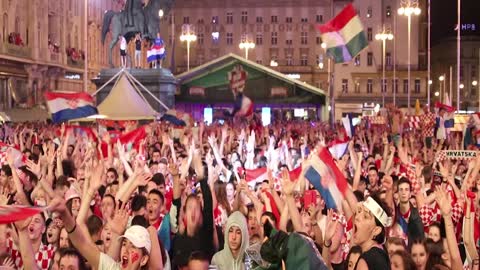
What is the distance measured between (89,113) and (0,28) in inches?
1228

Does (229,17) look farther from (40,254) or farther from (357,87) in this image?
(40,254)

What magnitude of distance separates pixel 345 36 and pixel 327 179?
15126 millimetres

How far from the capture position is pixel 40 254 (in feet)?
26.2

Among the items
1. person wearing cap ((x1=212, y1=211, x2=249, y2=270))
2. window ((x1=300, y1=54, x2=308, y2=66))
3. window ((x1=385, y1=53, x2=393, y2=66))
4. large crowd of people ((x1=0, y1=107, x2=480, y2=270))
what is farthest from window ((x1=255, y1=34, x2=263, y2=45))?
person wearing cap ((x1=212, y1=211, x2=249, y2=270))

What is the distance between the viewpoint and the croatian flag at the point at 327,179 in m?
9.36

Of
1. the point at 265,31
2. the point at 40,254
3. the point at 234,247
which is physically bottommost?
the point at 40,254

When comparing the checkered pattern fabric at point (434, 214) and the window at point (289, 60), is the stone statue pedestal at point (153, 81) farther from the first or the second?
the window at point (289, 60)

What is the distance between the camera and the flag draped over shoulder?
24.0m

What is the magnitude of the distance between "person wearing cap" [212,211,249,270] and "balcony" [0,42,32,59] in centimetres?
4569

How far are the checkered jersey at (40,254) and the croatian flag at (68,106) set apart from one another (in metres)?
13.9

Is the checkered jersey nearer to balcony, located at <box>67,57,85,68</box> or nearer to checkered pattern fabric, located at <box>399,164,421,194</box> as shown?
checkered pattern fabric, located at <box>399,164,421,194</box>

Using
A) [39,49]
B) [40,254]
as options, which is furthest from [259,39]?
[40,254]

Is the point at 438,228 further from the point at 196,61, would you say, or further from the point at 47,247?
the point at 196,61

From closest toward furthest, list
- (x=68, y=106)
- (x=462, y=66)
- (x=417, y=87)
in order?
(x=68, y=106), (x=417, y=87), (x=462, y=66)
